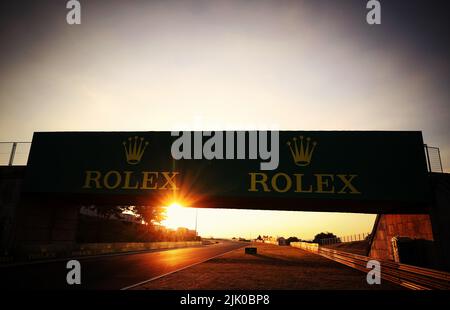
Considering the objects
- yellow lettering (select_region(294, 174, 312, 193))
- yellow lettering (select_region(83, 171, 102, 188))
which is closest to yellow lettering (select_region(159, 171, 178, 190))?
yellow lettering (select_region(83, 171, 102, 188))

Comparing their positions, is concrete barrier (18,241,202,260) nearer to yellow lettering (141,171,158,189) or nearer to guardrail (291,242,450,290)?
yellow lettering (141,171,158,189)

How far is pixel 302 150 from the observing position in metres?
14.0

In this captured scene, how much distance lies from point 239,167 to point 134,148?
597 centimetres

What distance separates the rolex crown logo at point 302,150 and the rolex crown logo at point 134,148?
8.04 metres

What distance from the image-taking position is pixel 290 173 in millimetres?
13641

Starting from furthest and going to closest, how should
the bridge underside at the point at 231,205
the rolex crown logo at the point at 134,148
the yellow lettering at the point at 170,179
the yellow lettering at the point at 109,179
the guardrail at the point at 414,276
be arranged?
the rolex crown logo at the point at 134,148
the yellow lettering at the point at 109,179
the yellow lettering at the point at 170,179
the bridge underside at the point at 231,205
the guardrail at the point at 414,276

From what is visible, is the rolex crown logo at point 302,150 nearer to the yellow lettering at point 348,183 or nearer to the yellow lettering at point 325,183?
the yellow lettering at point 325,183

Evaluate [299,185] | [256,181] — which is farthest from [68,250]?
[299,185]

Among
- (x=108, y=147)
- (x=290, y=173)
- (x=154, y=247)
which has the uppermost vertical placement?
(x=108, y=147)

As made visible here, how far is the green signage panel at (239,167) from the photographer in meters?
13.2

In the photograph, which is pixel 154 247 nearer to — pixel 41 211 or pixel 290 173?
pixel 41 211

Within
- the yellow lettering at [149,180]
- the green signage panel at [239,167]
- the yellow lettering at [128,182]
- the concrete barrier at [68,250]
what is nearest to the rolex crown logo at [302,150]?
the green signage panel at [239,167]
